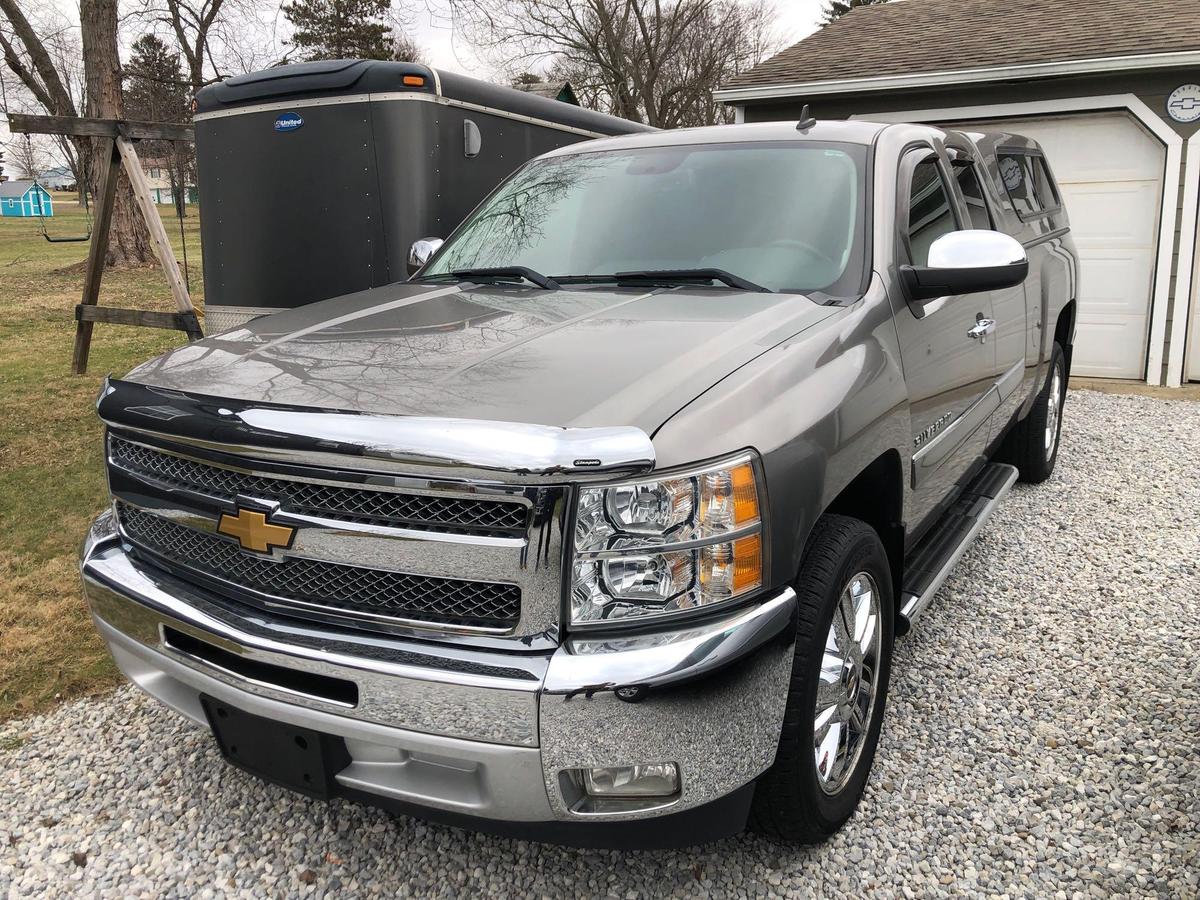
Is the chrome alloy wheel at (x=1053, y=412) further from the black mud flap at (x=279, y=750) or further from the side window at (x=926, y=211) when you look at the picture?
the black mud flap at (x=279, y=750)

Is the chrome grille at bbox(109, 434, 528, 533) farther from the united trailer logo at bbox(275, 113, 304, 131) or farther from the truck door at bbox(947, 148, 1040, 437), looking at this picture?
the united trailer logo at bbox(275, 113, 304, 131)

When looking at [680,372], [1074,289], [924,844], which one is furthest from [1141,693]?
[1074,289]

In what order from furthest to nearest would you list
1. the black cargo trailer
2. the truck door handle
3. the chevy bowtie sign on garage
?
the chevy bowtie sign on garage, the black cargo trailer, the truck door handle

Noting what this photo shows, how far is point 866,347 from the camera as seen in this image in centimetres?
255

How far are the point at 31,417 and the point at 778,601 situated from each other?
7.26 metres

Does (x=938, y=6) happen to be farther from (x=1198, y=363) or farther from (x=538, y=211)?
(x=538, y=211)

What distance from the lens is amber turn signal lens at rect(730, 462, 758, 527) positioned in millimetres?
1891

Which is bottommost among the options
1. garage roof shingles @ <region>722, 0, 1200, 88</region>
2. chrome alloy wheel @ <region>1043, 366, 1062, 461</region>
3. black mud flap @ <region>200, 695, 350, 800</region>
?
chrome alloy wheel @ <region>1043, 366, 1062, 461</region>

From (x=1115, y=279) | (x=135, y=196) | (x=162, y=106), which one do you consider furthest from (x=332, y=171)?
(x=162, y=106)

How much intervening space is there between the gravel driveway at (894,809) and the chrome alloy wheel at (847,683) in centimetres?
23

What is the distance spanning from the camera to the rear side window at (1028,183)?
4.75m

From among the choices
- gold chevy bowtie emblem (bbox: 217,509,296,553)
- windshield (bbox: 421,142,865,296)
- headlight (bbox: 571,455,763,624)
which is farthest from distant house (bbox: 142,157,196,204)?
headlight (bbox: 571,455,763,624)

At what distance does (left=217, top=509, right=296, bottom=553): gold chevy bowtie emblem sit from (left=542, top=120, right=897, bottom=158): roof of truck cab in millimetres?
2231

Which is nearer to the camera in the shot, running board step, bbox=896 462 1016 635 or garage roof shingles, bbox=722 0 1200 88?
running board step, bbox=896 462 1016 635
